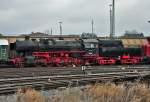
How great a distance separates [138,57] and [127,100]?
34.5m

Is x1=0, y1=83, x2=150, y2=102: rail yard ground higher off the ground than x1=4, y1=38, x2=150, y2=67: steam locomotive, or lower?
lower

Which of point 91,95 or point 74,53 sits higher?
point 74,53

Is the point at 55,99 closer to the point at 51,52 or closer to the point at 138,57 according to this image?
the point at 51,52

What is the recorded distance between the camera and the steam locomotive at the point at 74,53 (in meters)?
42.5

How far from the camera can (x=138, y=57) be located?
1913 inches

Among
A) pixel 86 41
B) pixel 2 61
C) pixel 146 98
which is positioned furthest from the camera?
pixel 86 41

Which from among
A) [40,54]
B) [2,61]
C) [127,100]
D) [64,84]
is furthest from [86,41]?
[127,100]

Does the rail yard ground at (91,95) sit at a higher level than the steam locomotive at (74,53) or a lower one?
lower

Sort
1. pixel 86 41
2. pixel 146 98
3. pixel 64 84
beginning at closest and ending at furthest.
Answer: pixel 146 98
pixel 64 84
pixel 86 41

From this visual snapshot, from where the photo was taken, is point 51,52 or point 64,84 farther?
point 51,52

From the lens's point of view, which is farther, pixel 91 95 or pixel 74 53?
pixel 74 53

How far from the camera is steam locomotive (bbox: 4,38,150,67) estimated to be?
139 ft

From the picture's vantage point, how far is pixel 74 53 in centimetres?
4497

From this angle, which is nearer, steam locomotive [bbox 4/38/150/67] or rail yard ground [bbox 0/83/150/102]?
rail yard ground [bbox 0/83/150/102]
